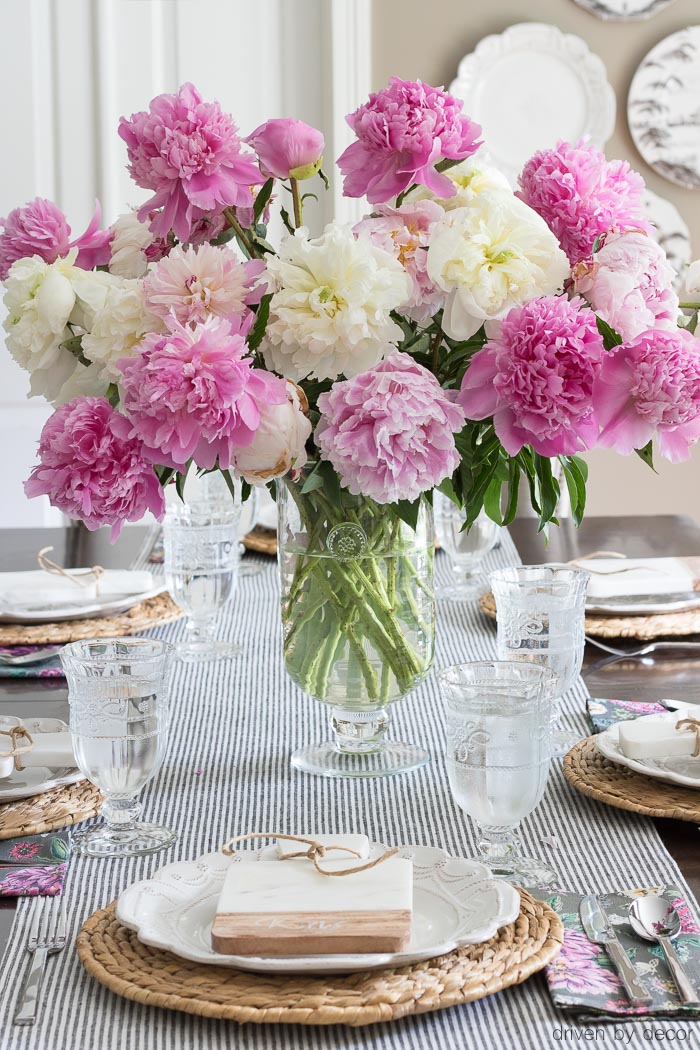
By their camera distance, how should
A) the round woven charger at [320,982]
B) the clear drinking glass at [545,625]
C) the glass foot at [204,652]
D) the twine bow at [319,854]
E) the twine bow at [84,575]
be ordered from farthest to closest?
1. the twine bow at [84,575]
2. the glass foot at [204,652]
3. the clear drinking glass at [545,625]
4. the twine bow at [319,854]
5. the round woven charger at [320,982]

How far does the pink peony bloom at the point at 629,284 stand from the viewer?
91 centimetres

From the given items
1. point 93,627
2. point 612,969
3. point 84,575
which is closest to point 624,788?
point 612,969

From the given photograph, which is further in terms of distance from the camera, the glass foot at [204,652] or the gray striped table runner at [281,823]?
the glass foot at [204,652]

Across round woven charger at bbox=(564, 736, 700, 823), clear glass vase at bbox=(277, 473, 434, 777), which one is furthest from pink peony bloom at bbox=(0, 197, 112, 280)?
round woven charger at bbox=(564, 736, 700, 823)

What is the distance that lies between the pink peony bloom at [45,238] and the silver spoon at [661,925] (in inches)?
26.3

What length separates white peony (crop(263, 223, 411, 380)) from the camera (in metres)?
0.87

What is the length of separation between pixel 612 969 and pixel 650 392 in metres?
0.38

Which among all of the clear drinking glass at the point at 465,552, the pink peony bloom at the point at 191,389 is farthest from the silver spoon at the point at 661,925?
the clear drinking glass at the point at 465,552

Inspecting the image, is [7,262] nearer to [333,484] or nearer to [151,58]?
[333,484]

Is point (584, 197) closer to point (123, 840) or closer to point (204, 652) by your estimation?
point (123, 840)

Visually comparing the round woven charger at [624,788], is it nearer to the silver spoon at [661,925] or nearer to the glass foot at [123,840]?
the silver spoon at [661,925]

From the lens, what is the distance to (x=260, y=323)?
2.98 ft

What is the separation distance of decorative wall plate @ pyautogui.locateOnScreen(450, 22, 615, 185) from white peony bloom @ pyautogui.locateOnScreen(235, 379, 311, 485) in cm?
275

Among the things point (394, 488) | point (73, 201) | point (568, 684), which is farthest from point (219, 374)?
point (73, 201)
